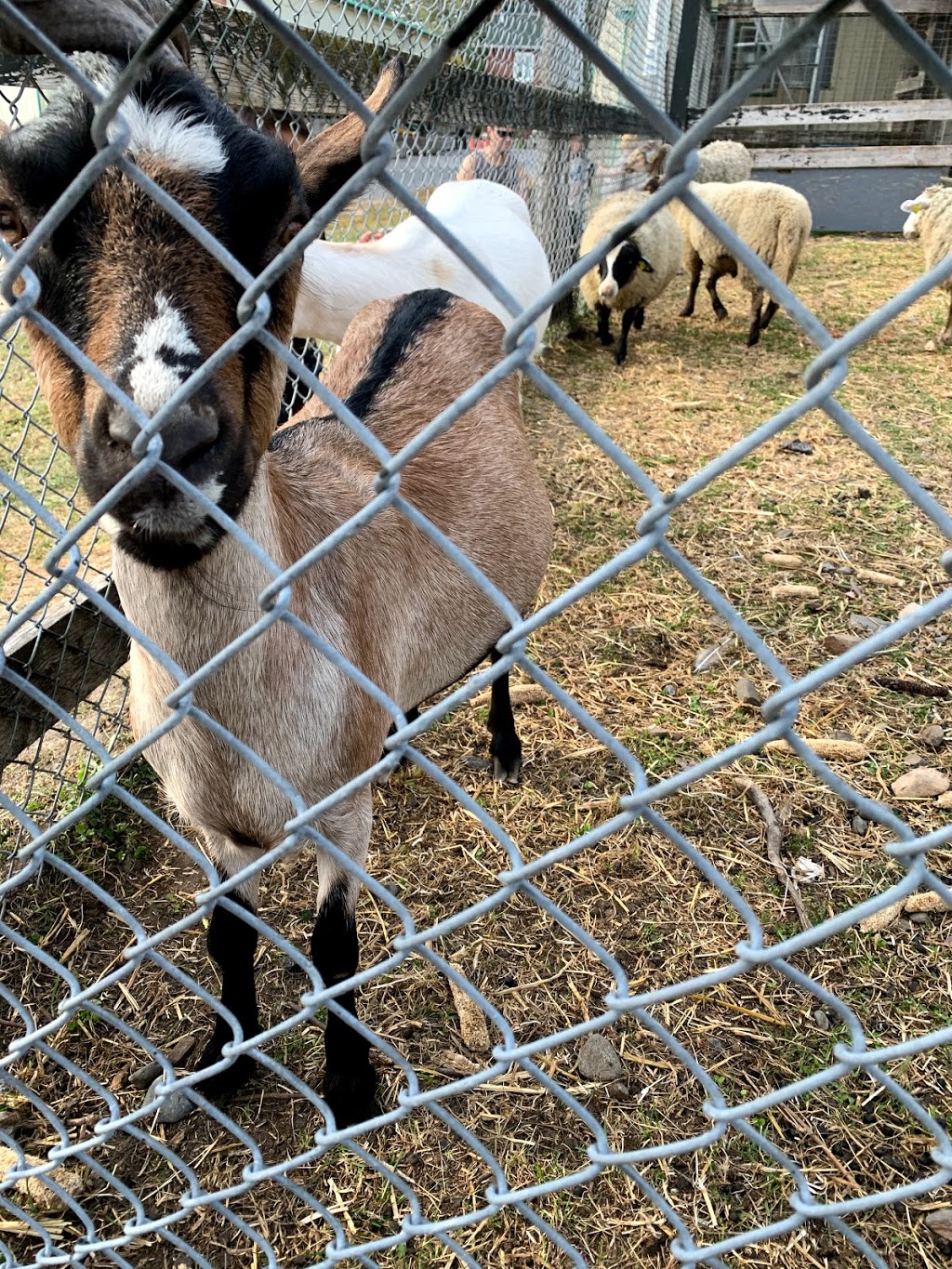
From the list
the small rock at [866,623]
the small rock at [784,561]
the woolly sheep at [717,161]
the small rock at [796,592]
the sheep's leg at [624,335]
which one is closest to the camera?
the small rock at [866,623]

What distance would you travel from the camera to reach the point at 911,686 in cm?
324

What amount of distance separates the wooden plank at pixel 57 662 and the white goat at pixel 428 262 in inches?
53.6

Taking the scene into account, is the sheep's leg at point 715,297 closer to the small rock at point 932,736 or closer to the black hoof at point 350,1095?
the small rock at point 932,736

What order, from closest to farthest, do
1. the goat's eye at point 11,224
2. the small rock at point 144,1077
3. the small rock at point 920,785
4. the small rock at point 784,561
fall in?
the goat's eye at point 11,224
the small rock at point 144,1077
the small rock at point 920,785
the small rock at point 784,561

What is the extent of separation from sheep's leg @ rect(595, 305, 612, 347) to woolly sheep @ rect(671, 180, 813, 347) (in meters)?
1.09

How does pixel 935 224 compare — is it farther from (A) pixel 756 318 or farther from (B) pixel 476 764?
(B) pixel 476 764

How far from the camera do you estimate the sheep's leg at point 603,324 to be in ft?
23.9

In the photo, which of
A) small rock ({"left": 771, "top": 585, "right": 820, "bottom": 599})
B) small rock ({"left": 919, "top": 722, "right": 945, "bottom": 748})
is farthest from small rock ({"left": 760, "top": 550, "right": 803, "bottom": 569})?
small rock ({"left": 919, "top": 722, "right": 945, "bottom": 748})

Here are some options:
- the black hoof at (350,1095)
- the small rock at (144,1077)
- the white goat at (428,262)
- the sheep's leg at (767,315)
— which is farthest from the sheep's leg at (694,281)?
the small rock at (144,1077)

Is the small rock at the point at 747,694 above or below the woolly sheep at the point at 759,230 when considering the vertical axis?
below

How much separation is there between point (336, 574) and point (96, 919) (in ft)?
4.28

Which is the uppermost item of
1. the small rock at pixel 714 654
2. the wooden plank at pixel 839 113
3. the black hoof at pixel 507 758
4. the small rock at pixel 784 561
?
the wooden plank at pixel 839 113

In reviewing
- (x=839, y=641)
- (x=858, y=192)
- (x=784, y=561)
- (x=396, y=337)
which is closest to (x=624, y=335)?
(x=784, y=561)

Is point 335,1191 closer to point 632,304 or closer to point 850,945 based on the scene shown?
point 850,945
